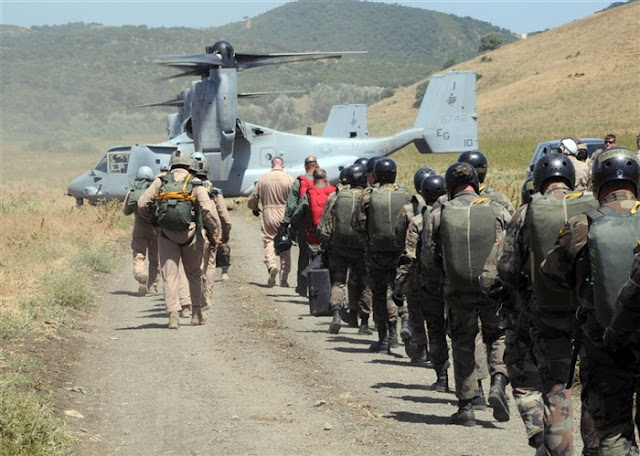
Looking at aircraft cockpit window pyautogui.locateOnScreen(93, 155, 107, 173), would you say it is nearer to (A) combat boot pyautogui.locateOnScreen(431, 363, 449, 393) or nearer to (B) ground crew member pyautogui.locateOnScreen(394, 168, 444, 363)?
(B) ground crew member pyautogui.locateOnScreen(394, 168, 444, 363)

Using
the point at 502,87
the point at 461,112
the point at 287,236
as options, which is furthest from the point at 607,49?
the point at 287,236

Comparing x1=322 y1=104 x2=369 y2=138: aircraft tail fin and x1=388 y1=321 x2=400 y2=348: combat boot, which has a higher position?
x1=322 y1=104 x2=369 y2=138: aircraft tail fin

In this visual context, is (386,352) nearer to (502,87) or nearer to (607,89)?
(607,89)

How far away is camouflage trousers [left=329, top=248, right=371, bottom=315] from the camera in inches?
489

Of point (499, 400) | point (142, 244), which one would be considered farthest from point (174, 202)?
point (499, 400)

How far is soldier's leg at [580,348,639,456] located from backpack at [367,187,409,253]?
5778 mm

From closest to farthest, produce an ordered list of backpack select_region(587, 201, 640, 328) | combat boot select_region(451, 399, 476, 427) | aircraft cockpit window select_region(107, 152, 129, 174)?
backpack select_region(587, 201, 640, 328)
combat boot select_region(451, 399, 476, 427)
aircraft cockpit window select_region(107, 152, 129, 174)

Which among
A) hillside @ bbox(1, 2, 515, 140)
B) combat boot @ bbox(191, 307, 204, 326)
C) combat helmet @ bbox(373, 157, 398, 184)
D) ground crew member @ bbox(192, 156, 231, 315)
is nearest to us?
combat helmet @ bbox(373, 157, 398, 184)

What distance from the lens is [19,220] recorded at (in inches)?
1002

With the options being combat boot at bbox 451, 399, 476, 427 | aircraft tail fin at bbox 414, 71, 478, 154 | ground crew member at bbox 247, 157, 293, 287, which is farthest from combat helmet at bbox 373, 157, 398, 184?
aircraft tail fin at bbox 414, 71, 478, 154

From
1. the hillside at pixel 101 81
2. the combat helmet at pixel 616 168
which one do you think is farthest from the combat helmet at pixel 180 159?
the hillside at pixel 101 81

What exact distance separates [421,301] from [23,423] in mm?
3487

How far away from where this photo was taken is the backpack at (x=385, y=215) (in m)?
11.1

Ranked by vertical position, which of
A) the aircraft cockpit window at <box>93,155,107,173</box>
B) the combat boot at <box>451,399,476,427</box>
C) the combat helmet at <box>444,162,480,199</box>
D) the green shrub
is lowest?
the combat boot at <box>451,399,476,427</box>
